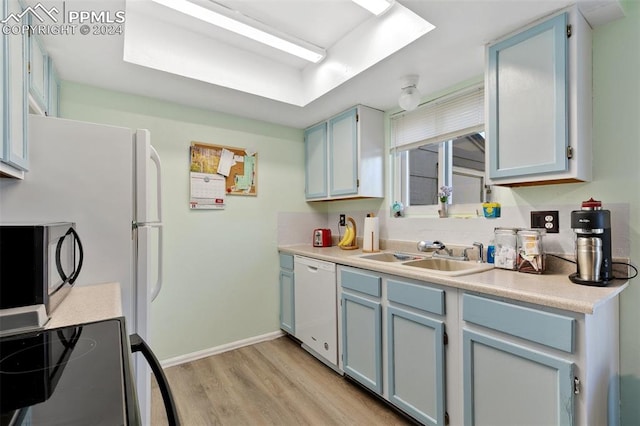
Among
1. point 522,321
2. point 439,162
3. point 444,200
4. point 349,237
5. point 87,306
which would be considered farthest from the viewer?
point 349,237

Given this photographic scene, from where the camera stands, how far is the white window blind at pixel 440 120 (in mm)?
2059

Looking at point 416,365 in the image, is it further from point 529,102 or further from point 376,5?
point 376,5

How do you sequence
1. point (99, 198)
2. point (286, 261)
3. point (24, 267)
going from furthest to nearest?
point (286, 261) → point (99, 198) → point (24, 267)

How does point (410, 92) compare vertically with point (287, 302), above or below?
above

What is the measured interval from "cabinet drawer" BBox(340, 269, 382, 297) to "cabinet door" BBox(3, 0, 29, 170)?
1.77 m

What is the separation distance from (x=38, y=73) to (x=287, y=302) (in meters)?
2.37

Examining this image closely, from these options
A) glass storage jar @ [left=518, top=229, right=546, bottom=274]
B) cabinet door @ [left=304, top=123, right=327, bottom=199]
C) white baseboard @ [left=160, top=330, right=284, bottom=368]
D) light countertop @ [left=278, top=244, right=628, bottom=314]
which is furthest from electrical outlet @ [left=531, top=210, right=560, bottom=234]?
white baseboard @ [left=160, top=330, right=284, bottom=368]

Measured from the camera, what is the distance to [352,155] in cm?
261

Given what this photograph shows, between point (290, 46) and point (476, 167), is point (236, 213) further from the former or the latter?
point (476, 167)

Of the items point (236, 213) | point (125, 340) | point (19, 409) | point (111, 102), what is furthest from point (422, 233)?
point (111, 102)

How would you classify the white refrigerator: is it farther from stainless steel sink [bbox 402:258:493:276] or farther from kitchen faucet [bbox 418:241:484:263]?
kitchen faucet [bbox 418:241:484:263]

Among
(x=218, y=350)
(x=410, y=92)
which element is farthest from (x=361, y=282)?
(x=218, y=350)

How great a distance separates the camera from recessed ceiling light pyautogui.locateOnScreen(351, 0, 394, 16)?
164 centimetres

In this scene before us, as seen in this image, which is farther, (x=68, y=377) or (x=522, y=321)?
(x=522, y=321)
